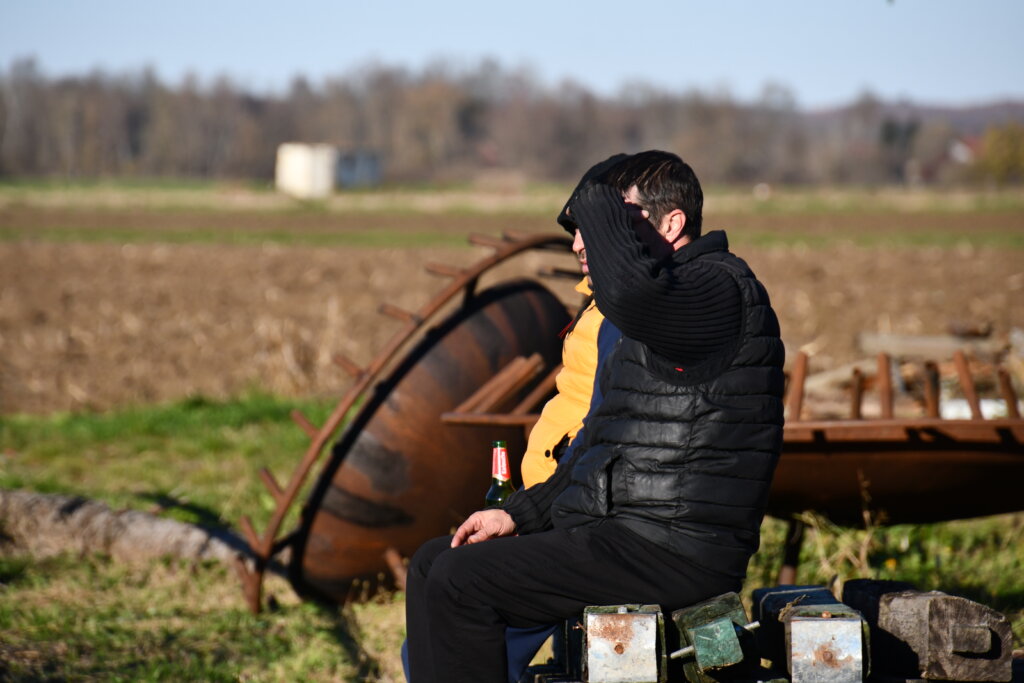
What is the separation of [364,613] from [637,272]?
2.92 metres

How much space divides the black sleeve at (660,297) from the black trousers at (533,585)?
50 cm

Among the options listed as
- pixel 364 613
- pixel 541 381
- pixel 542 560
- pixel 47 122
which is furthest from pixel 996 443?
Answer: pixel 47 122

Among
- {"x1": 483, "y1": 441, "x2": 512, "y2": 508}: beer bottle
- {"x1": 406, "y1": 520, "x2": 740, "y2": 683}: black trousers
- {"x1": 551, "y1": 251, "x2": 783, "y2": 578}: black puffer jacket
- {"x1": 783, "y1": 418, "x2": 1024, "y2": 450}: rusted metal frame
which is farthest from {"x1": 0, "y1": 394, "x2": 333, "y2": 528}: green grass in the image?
{"x1": 551, "y1": 251, "x2": 783, "y2": 578}: black puffer jacket

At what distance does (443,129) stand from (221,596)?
381ft

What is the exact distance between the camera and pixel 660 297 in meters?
2.44

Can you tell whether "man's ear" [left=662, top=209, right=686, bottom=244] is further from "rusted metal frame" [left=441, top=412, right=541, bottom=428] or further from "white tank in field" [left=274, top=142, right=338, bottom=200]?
"white tank in field" [left=274, top=142, right=338, bottom=200]

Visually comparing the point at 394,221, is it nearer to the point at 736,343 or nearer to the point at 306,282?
the point at 306,282

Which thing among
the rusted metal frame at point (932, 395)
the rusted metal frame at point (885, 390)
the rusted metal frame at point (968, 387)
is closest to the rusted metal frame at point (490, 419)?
the rusted metal frame at point (885, 390)

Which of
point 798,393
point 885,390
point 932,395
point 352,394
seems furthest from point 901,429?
point 352,394

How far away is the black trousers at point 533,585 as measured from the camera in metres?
2.66

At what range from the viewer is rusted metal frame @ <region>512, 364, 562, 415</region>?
14.9ft

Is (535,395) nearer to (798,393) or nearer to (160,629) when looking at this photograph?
(798,393)

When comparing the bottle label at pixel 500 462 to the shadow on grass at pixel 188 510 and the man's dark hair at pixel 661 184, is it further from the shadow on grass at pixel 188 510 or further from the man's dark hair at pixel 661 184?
the shadow on grass at pixel 188 510

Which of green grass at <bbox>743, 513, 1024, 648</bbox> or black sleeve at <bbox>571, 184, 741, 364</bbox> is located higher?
black sleeve at <bbox>571, 184, 741, 364</bbox>
